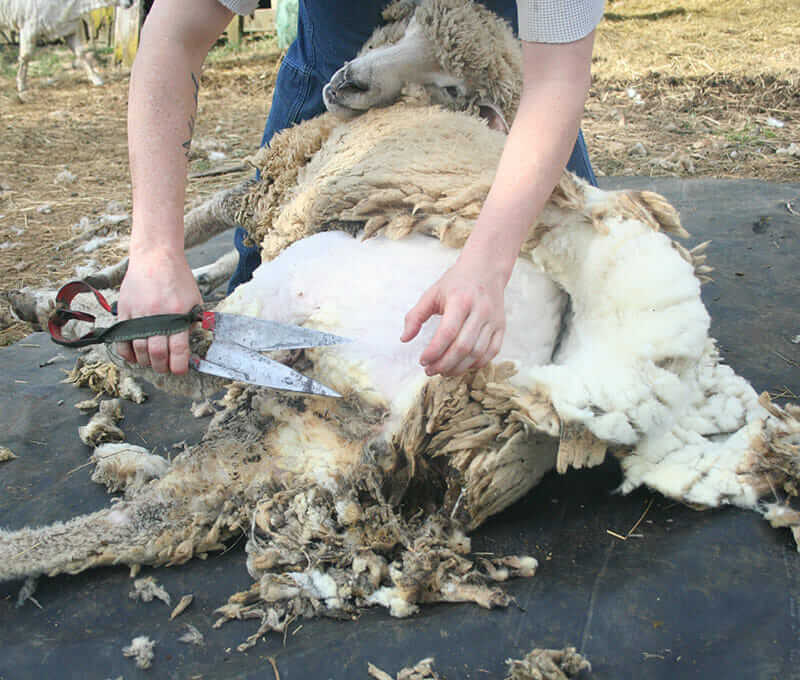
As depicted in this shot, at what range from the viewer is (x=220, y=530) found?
56.9 inches

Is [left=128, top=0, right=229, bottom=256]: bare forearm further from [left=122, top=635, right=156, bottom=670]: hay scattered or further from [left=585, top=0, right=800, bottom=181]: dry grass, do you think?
[left=585, top=0, right=800, bottom=181]: dry grass

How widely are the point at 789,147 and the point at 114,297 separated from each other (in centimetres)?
404

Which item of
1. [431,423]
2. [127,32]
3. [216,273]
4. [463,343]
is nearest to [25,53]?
[127,32]

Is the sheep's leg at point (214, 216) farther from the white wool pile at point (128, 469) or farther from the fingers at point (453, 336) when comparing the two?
the fingers at point (453, 336)

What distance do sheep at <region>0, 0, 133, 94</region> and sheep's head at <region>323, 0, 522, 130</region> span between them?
25.8ft

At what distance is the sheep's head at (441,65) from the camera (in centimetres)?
196

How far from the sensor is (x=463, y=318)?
1147 mm

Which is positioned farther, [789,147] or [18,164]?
[18,164]

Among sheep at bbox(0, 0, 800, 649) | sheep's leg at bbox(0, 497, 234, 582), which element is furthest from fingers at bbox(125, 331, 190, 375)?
sheep's leg at bbox(0, 497, 234, 582)

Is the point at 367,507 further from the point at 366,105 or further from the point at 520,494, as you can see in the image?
the point at 366,105

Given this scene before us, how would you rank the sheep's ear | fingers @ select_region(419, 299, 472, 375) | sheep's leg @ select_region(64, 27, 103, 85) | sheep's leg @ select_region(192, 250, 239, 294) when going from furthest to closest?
sheep's leg @ select_region(64, 27, 103, 85)
sheep's leg @ select_region(192, 250, 239, 294)
the sheep's ear
fingers @ select_region(419, 299, 472, 375)

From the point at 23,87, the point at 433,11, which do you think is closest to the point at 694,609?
the point at 433,11

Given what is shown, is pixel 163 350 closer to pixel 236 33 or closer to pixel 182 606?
pixel 182 606

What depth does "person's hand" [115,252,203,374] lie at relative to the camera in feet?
4.42
